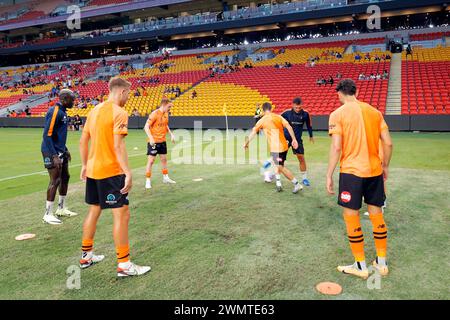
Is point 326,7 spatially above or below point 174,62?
above

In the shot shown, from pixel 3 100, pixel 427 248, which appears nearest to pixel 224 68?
pixel 3 100

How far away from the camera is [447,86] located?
21.9 metres

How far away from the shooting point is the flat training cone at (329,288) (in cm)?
340

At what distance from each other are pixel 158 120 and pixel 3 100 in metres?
40.4

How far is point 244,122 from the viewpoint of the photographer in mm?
24312

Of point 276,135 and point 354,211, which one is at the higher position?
point 276,135

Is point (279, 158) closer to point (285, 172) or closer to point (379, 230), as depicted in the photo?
point (285, 172)

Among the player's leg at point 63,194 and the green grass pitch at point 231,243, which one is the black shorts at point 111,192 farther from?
the player's leg at point 63,194

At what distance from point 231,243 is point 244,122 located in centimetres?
1996

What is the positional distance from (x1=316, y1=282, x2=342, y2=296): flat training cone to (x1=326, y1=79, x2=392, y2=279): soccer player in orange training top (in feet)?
1.19

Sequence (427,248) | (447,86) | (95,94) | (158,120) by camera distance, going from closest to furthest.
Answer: (427,248) < (158,120) < (447,86) < (95,94)

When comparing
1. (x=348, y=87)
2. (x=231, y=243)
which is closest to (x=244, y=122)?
(x=231, y=243)

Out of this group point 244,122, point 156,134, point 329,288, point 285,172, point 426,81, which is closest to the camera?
point 329,288

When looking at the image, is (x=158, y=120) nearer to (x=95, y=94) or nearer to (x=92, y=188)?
(x=92, y=188)
